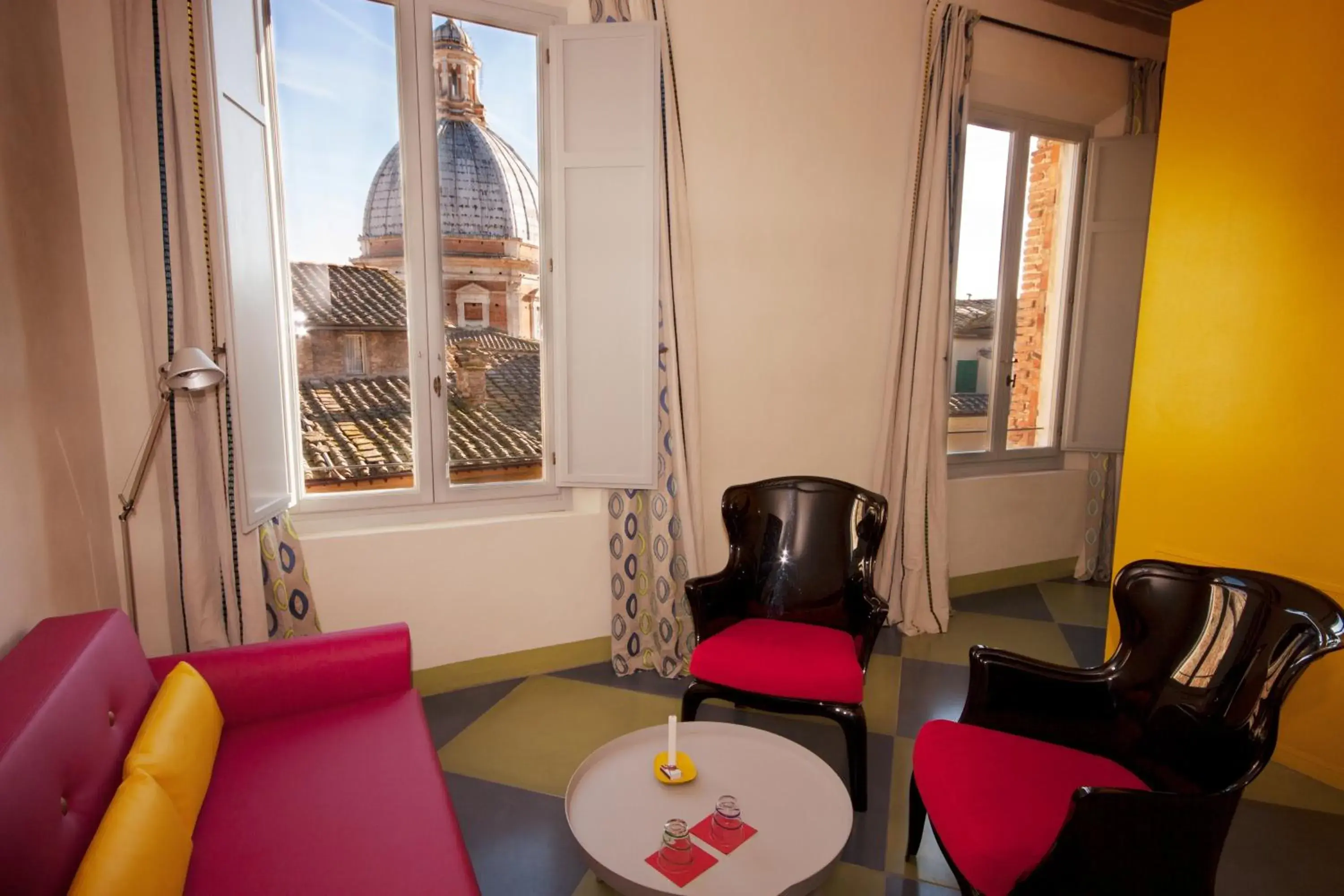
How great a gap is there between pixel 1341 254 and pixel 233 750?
3594mm

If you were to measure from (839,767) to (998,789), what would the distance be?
866 millimetres

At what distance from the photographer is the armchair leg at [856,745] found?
82.8 inches

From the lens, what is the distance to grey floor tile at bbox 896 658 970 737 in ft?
8.91

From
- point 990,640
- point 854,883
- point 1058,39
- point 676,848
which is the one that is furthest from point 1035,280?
point 676,848

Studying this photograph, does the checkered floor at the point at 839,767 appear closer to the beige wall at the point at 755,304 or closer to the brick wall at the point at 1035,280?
the beige wall at the point at 755,304

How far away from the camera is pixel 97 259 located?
84.8 inches

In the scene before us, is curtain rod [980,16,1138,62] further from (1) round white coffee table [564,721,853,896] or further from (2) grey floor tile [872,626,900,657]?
(1) round white coffee table [564,721,853,896]

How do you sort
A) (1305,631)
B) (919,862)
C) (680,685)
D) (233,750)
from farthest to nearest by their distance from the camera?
(680,685) < (919,862) < (233,750) < (1305,631)

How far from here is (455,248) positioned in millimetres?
2814

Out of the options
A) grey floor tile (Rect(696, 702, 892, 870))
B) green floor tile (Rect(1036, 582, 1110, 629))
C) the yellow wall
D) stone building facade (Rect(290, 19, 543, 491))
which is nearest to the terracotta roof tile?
stone building facade (Rect(290, 19, 543, 491))

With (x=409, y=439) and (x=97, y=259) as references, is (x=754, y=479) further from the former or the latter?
(x=97, y=259)

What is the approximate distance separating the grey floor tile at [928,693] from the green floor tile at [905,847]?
31cm

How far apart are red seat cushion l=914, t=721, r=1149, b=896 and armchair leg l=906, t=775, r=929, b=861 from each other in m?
0.19

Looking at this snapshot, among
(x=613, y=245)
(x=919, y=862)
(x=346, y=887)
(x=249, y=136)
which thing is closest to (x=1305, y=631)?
(x=919, y=862)
